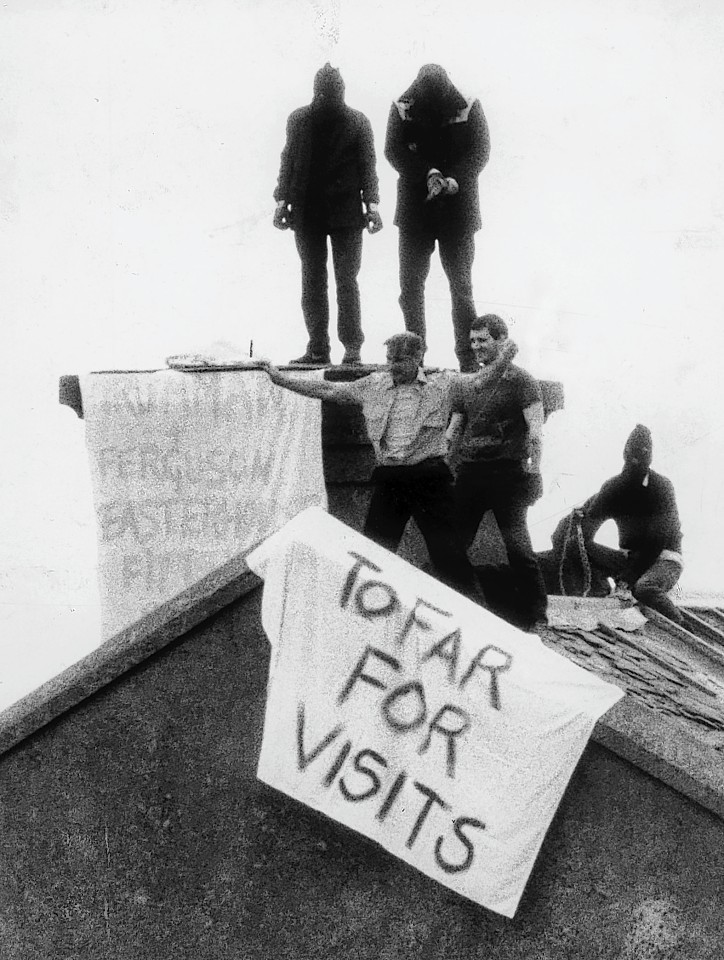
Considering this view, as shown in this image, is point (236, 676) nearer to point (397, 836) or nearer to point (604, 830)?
point (397, 836)

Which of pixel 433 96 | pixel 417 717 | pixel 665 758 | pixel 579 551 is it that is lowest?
pixel 579 551

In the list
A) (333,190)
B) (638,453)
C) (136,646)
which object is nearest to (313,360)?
(333,190)

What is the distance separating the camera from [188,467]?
858 cm

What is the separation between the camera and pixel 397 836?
14.3ft

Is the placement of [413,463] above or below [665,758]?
above

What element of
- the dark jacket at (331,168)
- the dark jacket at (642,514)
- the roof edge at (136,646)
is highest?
the dark jacket at (331,168)

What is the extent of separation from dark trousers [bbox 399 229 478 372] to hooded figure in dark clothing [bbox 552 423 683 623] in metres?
2.37

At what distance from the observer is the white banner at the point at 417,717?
430 centimetres

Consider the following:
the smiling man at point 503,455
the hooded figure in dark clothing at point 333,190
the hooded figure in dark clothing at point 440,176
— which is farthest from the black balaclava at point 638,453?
the smiling man at point 503,455

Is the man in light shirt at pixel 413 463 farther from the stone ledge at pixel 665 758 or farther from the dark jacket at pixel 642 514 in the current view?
the dark jacket at pixel 642 514

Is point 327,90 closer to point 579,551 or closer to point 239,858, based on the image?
point 579,551

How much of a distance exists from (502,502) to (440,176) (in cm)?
299

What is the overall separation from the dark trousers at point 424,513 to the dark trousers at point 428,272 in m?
2.18

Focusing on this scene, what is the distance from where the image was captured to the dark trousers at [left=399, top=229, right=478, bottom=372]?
8.56m
